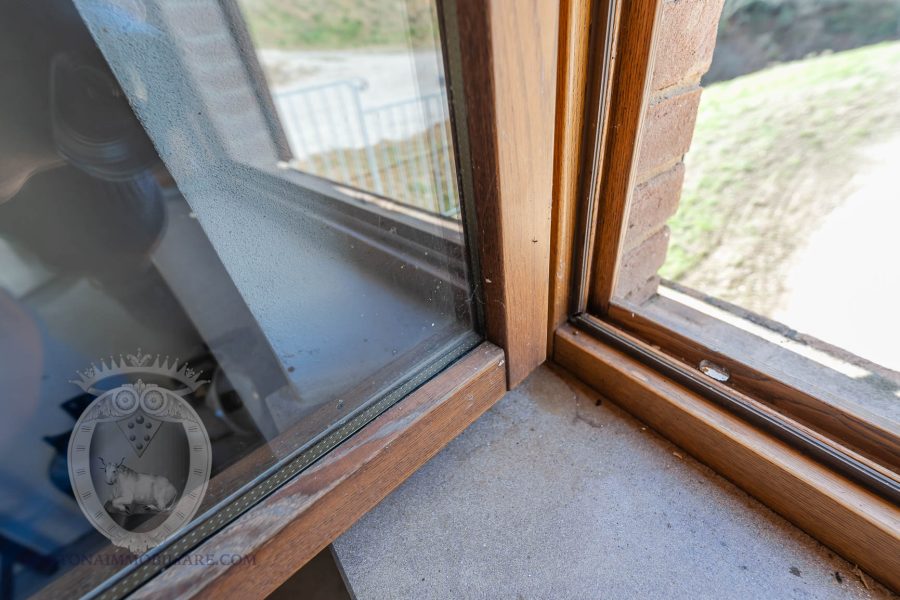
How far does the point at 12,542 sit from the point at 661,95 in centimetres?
95

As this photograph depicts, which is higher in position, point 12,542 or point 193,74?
point 193,74

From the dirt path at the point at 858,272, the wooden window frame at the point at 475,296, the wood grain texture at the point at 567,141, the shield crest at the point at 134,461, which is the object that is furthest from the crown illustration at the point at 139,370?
the dirt path at the point at 858,272

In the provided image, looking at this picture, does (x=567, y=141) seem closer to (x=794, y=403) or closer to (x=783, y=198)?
(x=794, y=403)

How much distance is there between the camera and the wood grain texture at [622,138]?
479mm

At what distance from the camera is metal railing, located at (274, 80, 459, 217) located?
0.55 m

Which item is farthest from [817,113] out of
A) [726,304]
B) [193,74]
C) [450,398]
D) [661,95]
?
[193,74]

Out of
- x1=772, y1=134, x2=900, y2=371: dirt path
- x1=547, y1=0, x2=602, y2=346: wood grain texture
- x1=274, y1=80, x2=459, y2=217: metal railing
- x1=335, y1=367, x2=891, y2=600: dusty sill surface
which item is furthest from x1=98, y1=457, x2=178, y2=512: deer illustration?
x1=772, y1=134, x2=900, y2=371: dirt path

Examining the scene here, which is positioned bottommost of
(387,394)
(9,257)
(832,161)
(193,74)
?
(832,161)

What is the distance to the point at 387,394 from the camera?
0.58m

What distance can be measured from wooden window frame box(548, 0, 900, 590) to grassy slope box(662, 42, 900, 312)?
1.37 ft

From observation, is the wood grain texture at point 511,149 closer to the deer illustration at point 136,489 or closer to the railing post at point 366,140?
the railing post at point 366,140

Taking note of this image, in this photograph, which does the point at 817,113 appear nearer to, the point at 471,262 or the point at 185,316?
the point at 471,262

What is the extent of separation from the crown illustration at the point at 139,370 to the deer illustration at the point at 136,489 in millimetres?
95

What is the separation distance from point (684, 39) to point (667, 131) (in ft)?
0.39
